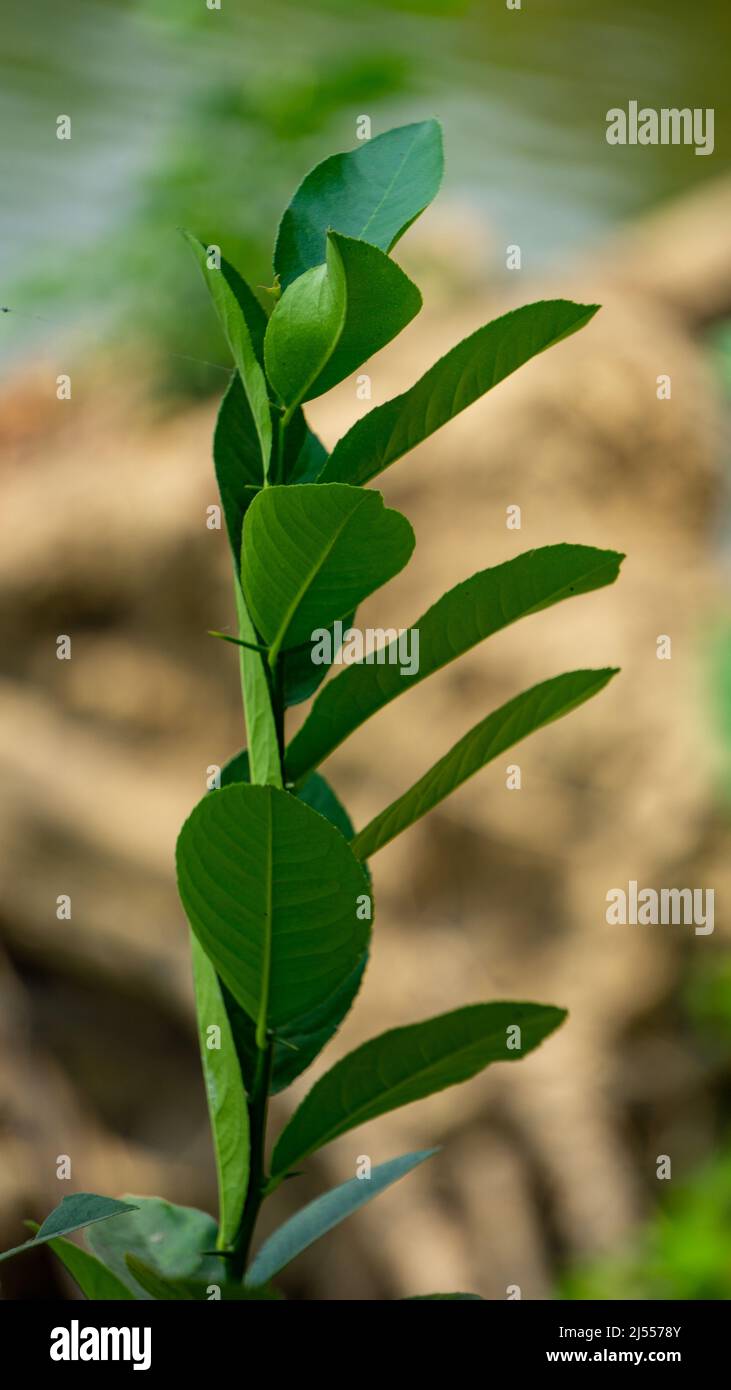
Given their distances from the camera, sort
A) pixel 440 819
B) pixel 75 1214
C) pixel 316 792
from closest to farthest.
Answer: pixel 75 1214 → pixel 316 792 → pixel 440 819

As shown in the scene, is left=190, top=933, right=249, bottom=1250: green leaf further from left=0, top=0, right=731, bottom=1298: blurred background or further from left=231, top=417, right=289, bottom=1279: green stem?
left=0, top=0, right=731, bottom=1298: blurred background

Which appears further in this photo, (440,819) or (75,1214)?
(440,819)

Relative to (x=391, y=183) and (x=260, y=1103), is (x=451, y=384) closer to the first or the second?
Result: (x=391, y=183)

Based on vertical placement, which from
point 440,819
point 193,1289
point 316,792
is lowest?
point 193,1289

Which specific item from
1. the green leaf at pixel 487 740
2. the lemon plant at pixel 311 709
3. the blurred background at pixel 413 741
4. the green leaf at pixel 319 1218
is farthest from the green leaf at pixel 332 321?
the blurred background at pixel 413 741

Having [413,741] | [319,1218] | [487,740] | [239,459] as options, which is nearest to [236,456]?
[239,459]

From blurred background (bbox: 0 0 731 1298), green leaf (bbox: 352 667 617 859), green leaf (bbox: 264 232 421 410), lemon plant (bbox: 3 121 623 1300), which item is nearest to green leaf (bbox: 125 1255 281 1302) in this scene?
lemon plant (bbox: 3 121 623 1300)

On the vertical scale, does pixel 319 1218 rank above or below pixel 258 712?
below

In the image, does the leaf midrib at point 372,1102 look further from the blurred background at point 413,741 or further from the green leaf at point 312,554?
the blurred background at point 413,741
